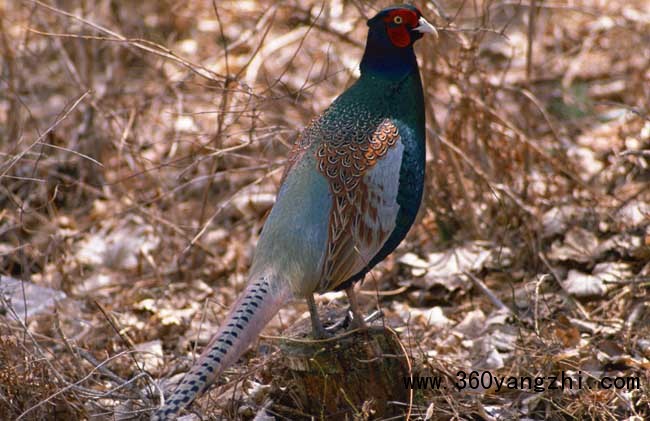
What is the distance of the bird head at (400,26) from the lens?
461cm

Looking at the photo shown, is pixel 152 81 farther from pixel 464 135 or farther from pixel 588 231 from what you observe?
pixel 588 231

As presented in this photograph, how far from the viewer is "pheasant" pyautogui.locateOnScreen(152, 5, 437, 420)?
14.2 feet

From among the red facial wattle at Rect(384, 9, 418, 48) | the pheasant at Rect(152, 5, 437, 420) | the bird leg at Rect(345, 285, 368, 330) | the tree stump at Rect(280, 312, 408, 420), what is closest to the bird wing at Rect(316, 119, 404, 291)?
the pheasant at Rect(152, 5, 437, 420)

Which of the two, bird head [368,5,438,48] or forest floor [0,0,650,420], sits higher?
bird head [368,5,438,48]

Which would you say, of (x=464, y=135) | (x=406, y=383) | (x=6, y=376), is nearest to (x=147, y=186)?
(x=464, y=135)

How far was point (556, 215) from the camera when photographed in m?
6.22

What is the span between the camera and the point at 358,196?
447 centimetres

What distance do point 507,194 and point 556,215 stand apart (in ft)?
1.22

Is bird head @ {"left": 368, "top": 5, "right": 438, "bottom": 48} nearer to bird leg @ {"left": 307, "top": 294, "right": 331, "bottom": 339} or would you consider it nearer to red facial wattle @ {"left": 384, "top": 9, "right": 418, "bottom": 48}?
red facial wattle @ {"left": 384, "top": 9, "right": 418, "bottom": 48}

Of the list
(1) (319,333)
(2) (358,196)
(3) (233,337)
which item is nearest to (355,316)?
(1) (319,333)

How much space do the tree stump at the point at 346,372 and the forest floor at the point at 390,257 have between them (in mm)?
92

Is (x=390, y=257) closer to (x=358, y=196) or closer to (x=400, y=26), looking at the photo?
(x=358, y=196)

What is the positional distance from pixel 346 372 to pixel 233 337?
692 mm

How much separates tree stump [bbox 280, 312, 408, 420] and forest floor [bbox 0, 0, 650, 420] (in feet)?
0.30
